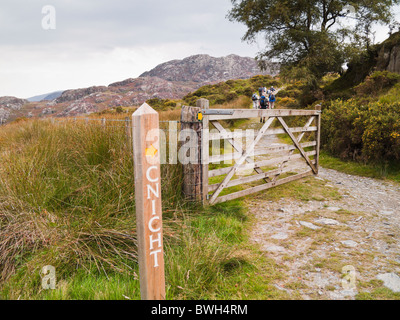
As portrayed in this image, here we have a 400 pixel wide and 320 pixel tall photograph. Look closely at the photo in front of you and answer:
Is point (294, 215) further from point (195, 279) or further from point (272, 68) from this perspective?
point (272, 68)

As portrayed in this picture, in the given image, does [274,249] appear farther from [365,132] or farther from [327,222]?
[365,132]

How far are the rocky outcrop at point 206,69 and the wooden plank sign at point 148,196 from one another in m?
111

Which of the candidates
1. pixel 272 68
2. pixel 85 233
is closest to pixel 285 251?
pixel 85 233

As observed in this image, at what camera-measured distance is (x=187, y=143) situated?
15.0 feet

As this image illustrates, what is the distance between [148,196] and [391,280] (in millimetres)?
2915

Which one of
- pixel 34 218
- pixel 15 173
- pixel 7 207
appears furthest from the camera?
pixel 15 173

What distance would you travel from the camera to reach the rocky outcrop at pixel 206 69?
376 ft

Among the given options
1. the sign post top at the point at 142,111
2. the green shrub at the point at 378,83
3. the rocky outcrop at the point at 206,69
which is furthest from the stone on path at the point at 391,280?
the rocky outcrop at the point at 206,69

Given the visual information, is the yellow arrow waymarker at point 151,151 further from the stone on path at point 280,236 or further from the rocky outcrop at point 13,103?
the rocky outcrop at point 13,103

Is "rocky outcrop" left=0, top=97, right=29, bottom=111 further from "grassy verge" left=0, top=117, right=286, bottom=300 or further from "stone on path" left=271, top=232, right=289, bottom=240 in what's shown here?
"stone on path" left=271, top=232, right=289, bottom=240

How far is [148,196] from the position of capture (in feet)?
6.14

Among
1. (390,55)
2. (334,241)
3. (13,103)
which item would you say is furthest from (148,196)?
(13,103)

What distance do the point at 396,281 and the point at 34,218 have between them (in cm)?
422

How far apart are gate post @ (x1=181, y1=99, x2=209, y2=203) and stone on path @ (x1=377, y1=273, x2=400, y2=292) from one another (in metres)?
2.76
